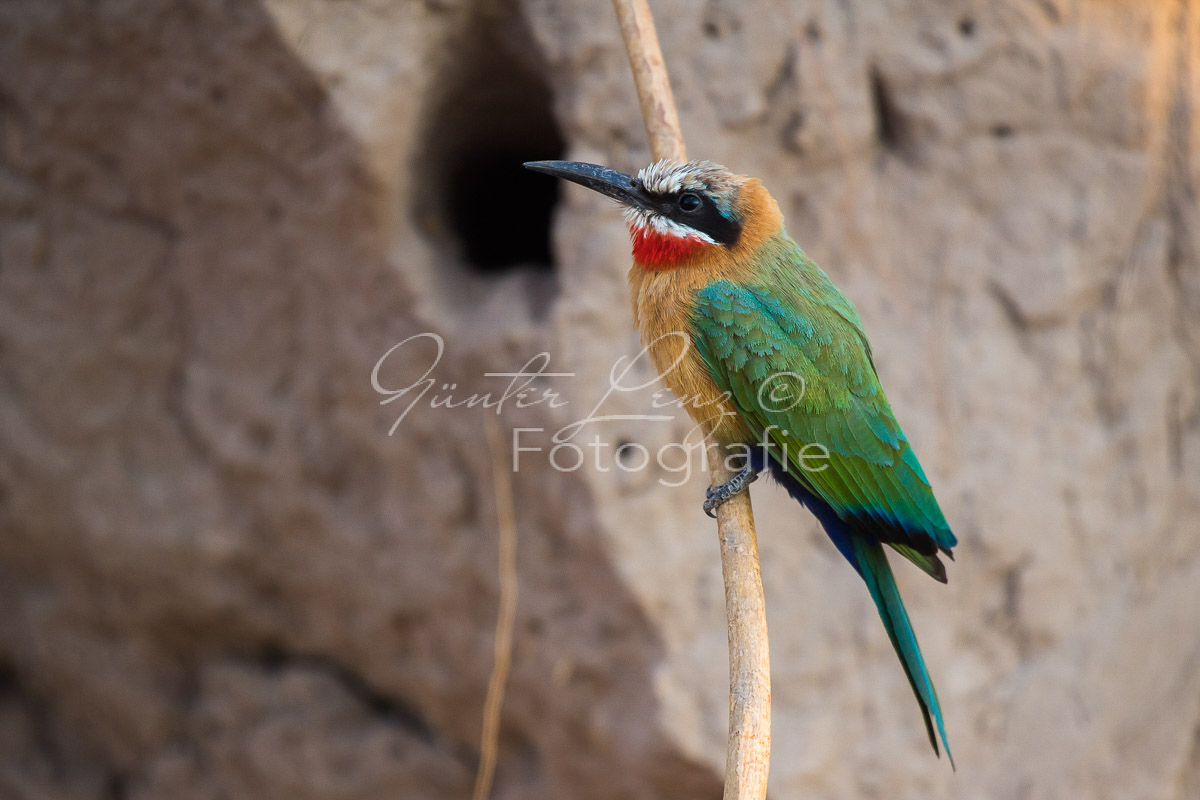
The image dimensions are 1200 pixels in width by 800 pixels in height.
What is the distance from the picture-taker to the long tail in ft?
5.62

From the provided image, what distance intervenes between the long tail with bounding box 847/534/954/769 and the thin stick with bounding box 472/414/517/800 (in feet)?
3.02

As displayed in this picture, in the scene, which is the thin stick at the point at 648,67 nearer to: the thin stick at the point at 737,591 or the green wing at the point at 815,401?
the thin stick at the point at 737,591

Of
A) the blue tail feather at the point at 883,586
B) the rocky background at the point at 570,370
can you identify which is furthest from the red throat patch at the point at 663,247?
the rocky background at the point at 570,370

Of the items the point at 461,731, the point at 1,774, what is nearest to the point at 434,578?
the point at 461,731

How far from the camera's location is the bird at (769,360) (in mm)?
1823

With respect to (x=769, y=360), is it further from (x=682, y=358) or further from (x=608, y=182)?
(x=608, y=182)

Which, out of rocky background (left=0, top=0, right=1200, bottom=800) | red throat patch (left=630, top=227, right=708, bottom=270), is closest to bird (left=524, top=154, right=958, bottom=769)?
red throat patch (left=630, top=227, right=708, bottom=270)

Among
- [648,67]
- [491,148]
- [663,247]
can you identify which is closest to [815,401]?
[663,247]

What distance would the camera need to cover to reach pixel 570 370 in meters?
2.42

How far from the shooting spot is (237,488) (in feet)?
9.16

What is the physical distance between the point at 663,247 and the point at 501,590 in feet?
3.46

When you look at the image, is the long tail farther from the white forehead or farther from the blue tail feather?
the white forehead

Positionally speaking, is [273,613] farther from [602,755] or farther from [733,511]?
[733,511]

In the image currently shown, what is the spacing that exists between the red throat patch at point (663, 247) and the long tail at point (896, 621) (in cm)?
59
